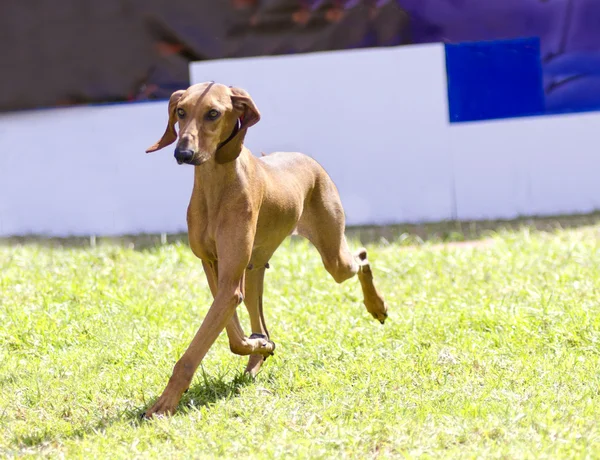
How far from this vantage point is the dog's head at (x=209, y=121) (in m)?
3.71

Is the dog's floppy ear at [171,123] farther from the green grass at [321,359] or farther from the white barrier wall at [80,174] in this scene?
the white barrier wall at [80,174]

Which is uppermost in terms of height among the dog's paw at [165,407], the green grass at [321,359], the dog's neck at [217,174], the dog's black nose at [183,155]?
the dog's black nose at [183,155]

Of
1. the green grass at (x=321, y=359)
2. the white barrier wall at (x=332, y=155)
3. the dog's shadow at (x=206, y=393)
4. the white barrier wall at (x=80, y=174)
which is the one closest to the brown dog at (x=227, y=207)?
the dog's shadow at (x=206, y=393)

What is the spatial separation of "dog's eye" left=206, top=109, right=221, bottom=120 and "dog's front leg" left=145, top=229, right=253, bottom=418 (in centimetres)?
54

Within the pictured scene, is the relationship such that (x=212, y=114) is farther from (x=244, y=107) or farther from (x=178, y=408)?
(x=178, y=408)

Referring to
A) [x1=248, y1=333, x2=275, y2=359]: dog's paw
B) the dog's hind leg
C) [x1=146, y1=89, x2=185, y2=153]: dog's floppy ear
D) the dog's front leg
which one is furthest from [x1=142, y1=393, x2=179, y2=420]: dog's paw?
the dog's hind leg

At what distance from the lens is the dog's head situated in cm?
371

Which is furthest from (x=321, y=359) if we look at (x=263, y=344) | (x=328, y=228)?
(x=328, y=228)

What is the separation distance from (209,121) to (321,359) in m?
1.52

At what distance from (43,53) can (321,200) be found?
4888mm

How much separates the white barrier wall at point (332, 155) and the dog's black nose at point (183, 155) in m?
5.32

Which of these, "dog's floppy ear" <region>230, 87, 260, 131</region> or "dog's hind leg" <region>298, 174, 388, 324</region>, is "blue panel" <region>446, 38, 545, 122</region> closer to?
"dog's hind leg" <region>298, 174, 388, 324</region>

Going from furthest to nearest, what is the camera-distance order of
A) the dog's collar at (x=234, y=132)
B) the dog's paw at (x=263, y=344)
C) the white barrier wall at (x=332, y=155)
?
the white barrier wall at (x=332, y=155), the dog's paw at (x=263, y=344), the dog's collar at (x=234, y=132)

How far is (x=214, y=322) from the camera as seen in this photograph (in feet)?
12.9
